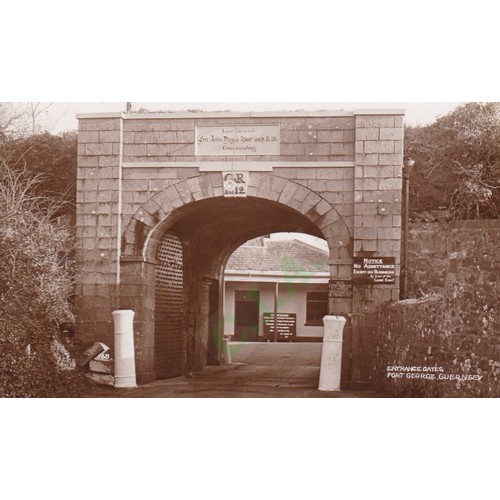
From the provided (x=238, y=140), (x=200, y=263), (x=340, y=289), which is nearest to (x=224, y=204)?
(x=238, y=140)

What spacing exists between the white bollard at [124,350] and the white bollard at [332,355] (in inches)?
90.0

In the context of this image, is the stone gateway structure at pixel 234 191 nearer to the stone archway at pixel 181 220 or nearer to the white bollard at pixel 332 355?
the stone archway at pixel 181 220

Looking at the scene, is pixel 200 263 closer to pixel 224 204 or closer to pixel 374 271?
pixel 224 204

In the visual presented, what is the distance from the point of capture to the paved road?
9.10 metres

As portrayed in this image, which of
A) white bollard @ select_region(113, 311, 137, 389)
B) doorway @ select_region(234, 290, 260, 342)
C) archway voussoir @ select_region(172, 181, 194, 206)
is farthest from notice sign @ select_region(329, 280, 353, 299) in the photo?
doorway @ select_region(234, 290, 260, 342)

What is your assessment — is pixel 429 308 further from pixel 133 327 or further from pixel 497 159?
pixel 133 327

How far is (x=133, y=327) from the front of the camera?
404 inches

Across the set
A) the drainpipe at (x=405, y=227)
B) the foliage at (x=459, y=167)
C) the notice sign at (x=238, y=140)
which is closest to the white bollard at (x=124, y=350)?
the notice sign at (x=238, y=140)

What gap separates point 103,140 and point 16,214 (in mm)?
1580

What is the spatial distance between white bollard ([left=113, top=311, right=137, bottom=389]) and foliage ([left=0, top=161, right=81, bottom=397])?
587 mm

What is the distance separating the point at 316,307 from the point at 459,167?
9.66 meters

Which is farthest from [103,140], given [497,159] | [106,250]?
[497,159]

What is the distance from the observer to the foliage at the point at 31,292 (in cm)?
864
